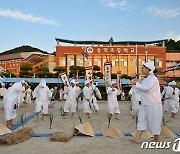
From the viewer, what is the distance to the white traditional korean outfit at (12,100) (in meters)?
8.05

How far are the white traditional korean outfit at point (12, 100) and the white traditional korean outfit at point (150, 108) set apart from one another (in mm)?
4104

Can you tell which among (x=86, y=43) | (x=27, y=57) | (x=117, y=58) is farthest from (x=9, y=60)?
(x=117, y=58)

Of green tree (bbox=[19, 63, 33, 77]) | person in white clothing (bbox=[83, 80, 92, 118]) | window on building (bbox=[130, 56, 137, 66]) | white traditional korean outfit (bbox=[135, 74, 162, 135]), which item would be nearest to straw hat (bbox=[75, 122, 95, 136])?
white traditional korean outfit (bbox=[135, 74, 162, 135])

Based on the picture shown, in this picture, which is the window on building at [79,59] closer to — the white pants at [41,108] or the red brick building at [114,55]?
the red brick building at [114,55]

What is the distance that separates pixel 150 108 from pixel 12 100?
436 cm

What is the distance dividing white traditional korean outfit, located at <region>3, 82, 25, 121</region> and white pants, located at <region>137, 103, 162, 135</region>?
413cm

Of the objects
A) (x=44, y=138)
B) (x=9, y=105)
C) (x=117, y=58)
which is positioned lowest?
(x=44, y=138)

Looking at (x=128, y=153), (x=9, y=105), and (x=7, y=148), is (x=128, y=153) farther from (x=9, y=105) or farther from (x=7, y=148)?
(x=9, y=105)

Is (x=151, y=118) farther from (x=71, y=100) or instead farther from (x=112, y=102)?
(x=71, y=100)

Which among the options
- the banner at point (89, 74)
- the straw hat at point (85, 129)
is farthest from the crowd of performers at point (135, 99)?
the straw hat at point (85, 129)

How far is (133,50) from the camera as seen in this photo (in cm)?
4450

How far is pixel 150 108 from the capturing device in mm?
5488

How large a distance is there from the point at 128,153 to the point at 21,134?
246 centimetres

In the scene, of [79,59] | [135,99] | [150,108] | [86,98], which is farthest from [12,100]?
[79,59]
